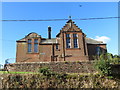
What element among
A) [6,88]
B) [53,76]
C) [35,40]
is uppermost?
[35,40]

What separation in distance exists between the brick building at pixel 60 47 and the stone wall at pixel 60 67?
4977mm

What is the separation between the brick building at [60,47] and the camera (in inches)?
923

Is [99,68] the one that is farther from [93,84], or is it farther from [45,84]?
[45,84]

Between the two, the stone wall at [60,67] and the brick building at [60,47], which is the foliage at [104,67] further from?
the brick building at [60,47]

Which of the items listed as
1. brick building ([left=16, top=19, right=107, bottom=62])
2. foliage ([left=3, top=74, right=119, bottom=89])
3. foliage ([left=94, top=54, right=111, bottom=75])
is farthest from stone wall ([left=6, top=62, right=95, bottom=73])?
brick building ([left=16, top=19, right=107, bottom=62])

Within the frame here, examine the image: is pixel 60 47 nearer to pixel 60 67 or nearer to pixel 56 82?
pixel 60 67

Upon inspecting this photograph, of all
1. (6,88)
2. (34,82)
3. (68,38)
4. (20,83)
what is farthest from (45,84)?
(68,38)

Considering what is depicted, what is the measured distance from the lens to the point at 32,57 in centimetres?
2408

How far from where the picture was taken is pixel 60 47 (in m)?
24.0

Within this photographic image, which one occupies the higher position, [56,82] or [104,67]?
[104,67]

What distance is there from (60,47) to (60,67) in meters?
6.65

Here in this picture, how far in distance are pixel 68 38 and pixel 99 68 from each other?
34.3ft

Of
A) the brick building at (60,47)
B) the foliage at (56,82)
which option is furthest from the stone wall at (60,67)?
the brick building at (60,47)

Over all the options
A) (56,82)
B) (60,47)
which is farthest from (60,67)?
(60,47)
